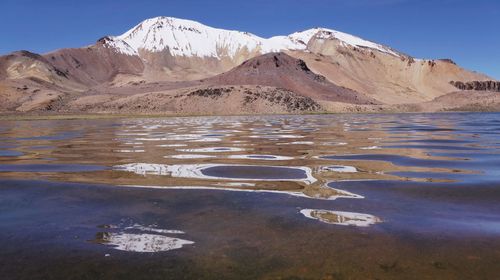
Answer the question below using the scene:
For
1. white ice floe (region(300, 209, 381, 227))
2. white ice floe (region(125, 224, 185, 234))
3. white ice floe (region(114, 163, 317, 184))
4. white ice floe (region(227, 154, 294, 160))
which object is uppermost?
white ice floe (region(227, 154, 294, 160))

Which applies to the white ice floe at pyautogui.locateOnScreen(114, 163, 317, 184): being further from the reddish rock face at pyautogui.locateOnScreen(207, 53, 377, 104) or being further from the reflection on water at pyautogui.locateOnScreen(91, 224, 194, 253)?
the reddish rock face at pyautogui.locateOnScreen(207, 53, 377, 104)

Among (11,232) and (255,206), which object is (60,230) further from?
(255,206)

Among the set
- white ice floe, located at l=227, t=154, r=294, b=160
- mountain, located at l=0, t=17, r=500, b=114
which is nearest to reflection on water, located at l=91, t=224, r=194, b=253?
white ice floe, located at l=227, t=154, r=294, b=160

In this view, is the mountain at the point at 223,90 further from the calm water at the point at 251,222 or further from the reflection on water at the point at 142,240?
the reflection on water at the point at 142,240

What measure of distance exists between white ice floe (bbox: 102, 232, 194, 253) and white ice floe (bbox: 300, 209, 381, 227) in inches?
75.0

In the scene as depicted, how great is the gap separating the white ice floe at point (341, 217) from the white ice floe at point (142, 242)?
6.25 ft

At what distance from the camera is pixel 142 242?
16.6ft

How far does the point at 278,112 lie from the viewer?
103 m

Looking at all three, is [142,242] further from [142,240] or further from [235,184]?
[235,184]

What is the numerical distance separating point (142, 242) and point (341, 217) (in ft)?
8.70

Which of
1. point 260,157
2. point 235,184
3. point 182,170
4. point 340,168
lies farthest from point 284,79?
point 235,184

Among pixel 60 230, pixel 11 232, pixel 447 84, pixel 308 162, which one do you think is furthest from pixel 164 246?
pixel 447 84

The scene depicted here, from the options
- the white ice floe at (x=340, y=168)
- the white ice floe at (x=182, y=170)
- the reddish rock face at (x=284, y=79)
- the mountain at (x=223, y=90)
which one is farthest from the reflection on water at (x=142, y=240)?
the reddish rock face at (x=284, y=79)

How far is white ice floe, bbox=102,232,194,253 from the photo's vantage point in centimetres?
485
